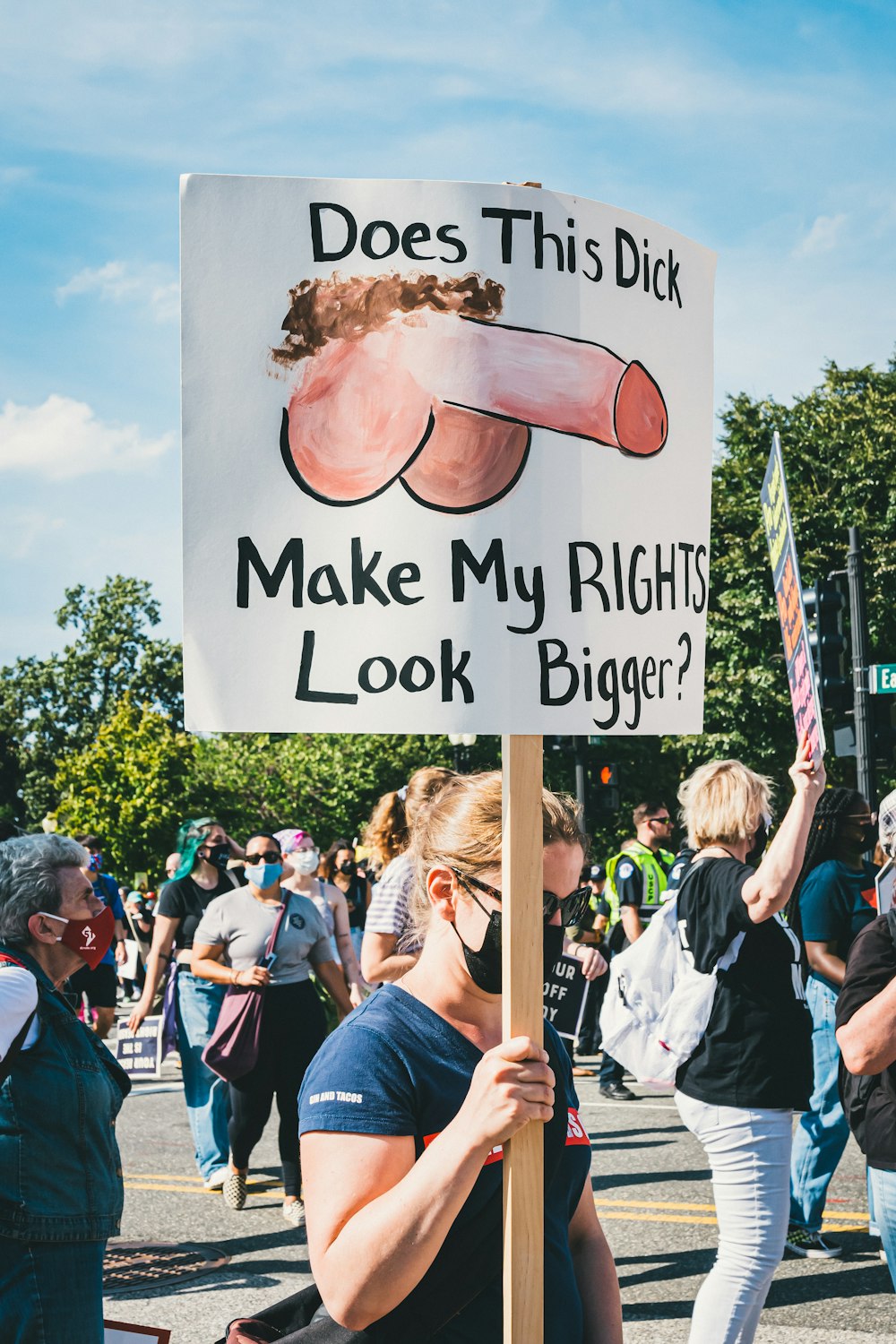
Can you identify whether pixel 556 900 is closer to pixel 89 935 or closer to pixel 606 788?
pixel 89 935

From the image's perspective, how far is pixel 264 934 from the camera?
7.11 meters

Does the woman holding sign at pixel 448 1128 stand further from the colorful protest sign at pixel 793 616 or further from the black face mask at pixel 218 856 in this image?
the black face mask at pixel 218 856

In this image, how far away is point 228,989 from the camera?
23.4 ft

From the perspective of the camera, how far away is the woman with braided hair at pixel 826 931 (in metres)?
5.96

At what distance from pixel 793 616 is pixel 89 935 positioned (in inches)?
80.0

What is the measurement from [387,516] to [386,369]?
0.23 metres

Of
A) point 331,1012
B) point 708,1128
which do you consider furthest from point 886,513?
point 708,1128

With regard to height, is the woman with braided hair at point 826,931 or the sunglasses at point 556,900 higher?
the sunglasses at point 556,900

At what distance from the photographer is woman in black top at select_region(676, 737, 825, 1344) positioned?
3863 mm

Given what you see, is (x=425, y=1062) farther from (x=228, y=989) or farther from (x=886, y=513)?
(x=886, y=513)

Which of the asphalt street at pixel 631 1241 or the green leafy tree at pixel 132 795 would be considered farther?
the green leafy tree at pixel 132 795

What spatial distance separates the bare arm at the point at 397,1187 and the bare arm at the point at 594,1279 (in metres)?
0.52

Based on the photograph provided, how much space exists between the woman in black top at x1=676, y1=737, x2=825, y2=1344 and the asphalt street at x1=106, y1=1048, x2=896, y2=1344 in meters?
1.32

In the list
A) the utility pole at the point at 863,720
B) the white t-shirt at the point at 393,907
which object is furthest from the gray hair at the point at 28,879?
the utility pole at the point at 863,720
